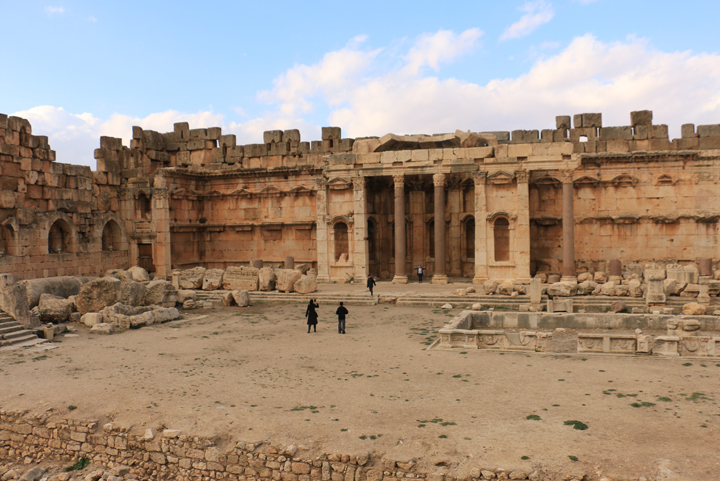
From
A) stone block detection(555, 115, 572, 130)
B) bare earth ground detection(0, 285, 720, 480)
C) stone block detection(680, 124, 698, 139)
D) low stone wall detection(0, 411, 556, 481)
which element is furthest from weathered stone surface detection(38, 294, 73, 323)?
stone block detection(680, 124, 698, 139)

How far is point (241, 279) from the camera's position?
89.0ft

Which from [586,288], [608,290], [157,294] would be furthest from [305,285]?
[608,290]

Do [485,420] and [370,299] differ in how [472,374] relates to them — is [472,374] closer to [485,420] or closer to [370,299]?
[485,420]

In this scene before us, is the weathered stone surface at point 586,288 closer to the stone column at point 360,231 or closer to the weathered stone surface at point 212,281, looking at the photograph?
the stone column at point 360,231

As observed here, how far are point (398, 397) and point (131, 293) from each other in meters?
14.1

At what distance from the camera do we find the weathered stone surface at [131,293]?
21.3 meters

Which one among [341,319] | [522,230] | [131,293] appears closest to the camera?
[341,319]

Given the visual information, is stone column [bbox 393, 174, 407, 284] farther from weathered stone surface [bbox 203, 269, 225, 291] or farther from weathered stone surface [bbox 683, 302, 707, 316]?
weathered stone surface [bbox 683, 302, 707, 316]

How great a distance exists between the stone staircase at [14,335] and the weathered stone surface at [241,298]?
8262mm

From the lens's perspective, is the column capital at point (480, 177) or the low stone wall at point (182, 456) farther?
the column capital at point (480, 177)

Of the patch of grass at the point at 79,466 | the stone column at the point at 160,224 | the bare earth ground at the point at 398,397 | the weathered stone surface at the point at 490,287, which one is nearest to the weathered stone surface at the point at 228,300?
the bare earth ground at the point at 398,397

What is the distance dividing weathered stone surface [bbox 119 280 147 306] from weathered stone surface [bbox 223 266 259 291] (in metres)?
5.36

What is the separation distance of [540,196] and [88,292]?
2244 centimetres

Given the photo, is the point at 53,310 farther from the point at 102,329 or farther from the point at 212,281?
the point at 212,281
